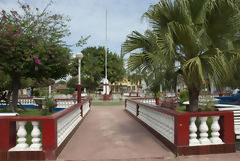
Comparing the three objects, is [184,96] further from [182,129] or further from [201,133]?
[182,129]

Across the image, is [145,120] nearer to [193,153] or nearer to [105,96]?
[193,153]

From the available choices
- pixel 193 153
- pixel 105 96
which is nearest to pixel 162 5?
pixel 193 153

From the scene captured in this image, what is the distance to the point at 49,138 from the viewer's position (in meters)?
3.66

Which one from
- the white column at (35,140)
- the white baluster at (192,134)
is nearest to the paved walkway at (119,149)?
the white baluster at (192,134)

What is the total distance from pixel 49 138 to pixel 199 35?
3882mm

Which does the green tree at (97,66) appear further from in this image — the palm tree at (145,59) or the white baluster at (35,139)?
the white baluster at (35,139)

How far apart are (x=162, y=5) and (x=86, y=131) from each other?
4679 millimetres

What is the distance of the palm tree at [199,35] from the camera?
394 cm

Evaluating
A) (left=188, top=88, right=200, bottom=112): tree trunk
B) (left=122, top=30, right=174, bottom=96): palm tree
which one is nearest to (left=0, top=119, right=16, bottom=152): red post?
(left=122, top=30, right=174, bottom=96): palm tree

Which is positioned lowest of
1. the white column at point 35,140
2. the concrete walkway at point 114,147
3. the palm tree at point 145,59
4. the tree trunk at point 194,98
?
the concrete walkway at point 114,147

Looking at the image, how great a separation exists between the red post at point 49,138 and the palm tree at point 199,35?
2.85 m

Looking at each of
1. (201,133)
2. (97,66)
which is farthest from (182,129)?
(97,66)

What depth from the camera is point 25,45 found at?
21.8ft

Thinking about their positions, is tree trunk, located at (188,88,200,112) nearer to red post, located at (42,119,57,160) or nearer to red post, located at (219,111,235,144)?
red post, located at (219,111,235,144)
